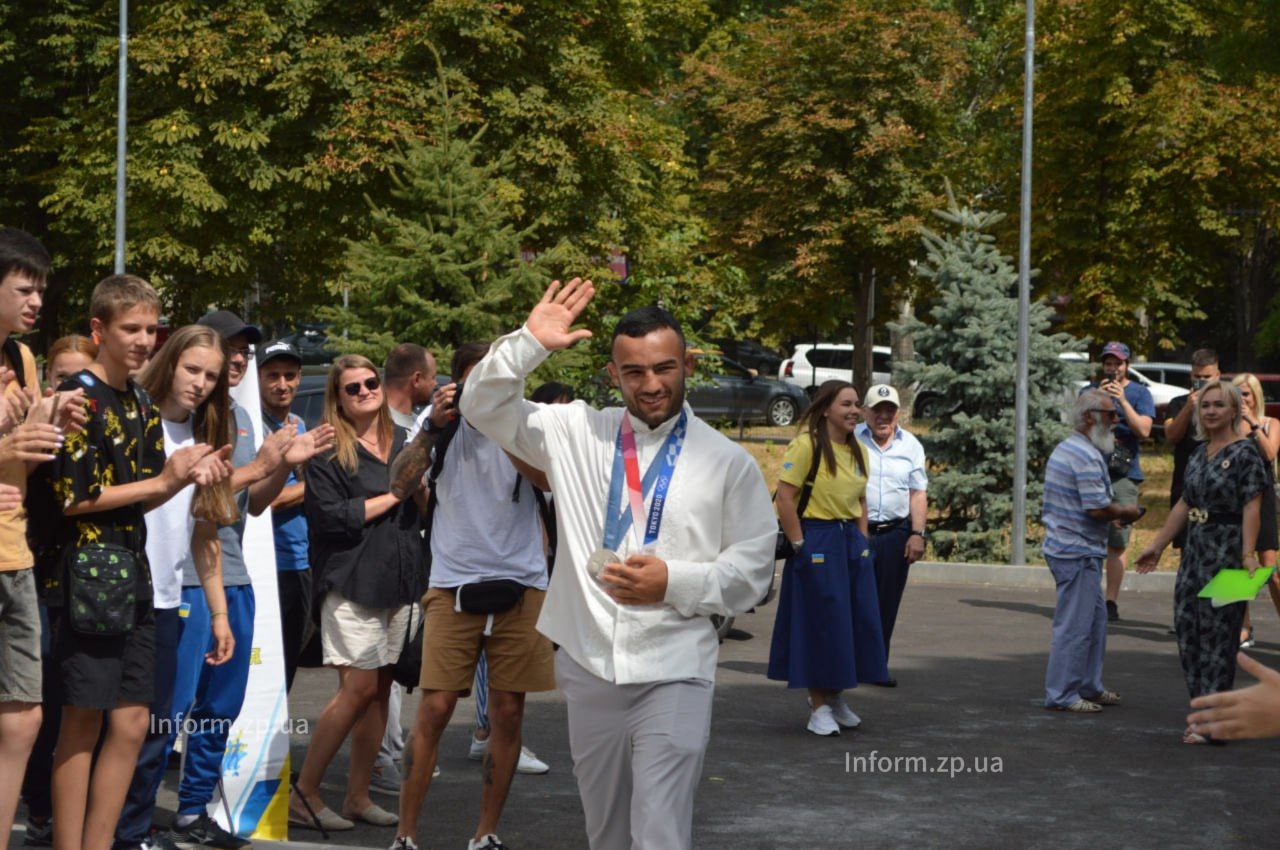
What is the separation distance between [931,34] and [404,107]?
1337 cm

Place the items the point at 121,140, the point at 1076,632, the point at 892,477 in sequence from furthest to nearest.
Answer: the point at 121,140 < the point at 892,477 < the point at 1076,632

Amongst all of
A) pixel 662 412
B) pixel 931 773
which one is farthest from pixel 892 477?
pixel 662 412

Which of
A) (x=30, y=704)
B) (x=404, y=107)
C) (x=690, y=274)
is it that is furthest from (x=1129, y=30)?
(x=30, y=704)

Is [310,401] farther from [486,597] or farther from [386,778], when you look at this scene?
[486,597]

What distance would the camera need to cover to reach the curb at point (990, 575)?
17.7 m

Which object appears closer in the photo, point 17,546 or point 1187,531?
point 17,546

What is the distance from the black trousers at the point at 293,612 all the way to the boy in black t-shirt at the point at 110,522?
149 centimetres

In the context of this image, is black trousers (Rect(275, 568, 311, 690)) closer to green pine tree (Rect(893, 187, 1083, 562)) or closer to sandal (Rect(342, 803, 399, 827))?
sandal (Rect(342, 803, 399, 827))

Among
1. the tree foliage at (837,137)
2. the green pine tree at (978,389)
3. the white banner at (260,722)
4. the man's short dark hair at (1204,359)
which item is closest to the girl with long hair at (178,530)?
the white banner at (260,722)

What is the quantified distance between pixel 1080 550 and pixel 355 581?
5112 millimetres

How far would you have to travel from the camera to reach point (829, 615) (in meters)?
9.93

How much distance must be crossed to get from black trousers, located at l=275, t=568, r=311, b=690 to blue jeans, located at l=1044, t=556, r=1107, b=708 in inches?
198

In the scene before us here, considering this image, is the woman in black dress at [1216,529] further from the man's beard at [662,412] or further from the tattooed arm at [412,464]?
the man's beard at [662,412]

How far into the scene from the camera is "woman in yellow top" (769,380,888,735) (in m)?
9.90
